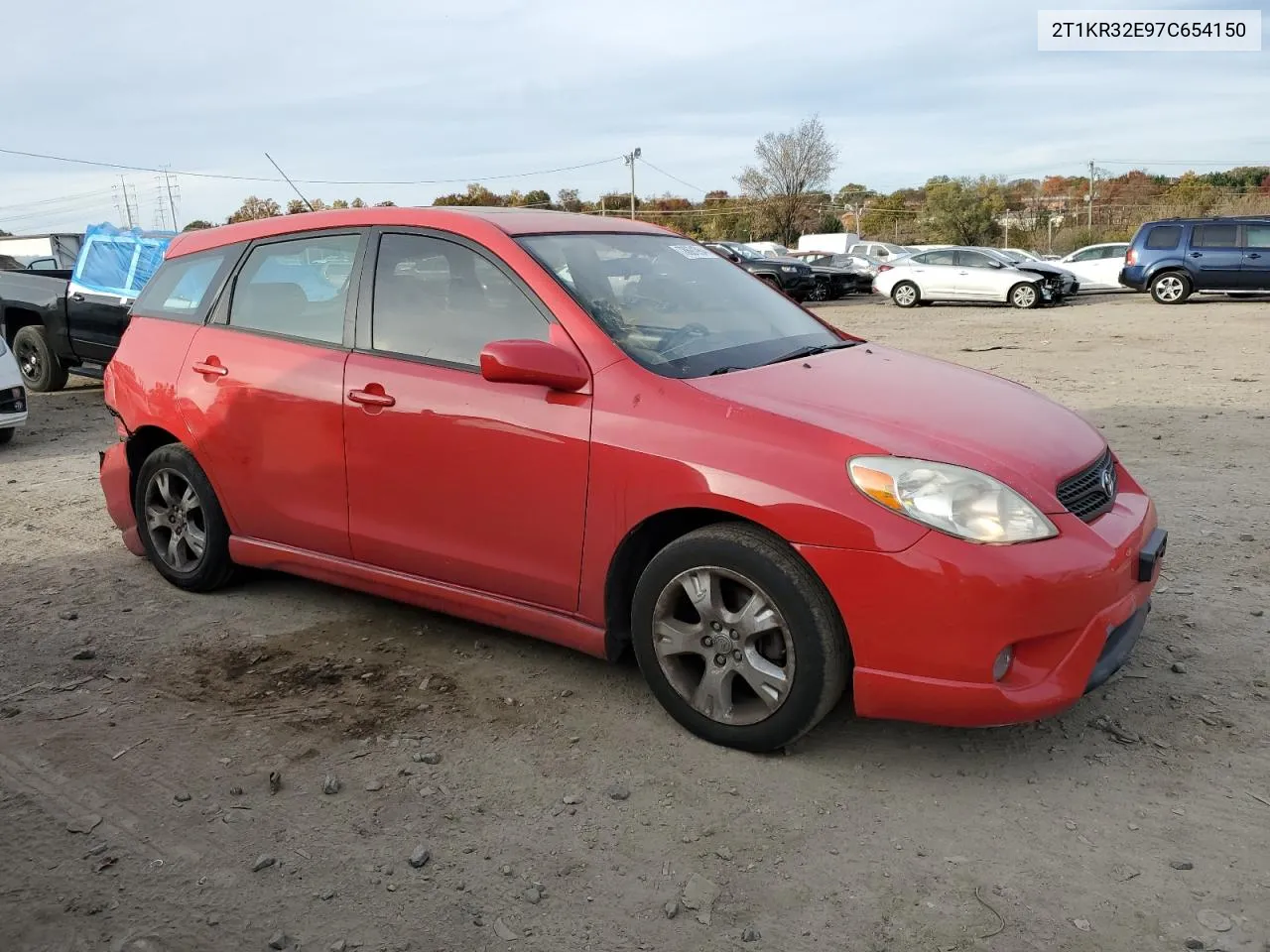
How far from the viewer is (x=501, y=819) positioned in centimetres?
301

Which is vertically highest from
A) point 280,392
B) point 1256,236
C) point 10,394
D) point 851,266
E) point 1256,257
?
point 1256,236

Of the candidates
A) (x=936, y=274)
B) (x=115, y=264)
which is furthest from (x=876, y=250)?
(x=115, y=264)

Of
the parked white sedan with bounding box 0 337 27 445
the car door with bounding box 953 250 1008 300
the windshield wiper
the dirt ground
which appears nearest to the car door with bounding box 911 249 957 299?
the car door with bounding box 953 250 1008 300

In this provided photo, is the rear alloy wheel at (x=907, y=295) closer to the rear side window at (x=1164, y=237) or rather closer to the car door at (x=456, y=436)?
the rear side window at (x=1164, y=237)

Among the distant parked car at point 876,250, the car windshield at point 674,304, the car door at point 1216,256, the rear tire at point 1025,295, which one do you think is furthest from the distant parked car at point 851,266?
the car windshield at point 674,304

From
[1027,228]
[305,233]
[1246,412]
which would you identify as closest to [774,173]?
[1027,228]

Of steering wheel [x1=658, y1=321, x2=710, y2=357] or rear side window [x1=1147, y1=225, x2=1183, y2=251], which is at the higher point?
rear side window [x1=1147, y1=225, x2=1183, y2=251]

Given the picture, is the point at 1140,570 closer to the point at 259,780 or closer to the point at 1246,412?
the point at 259,780

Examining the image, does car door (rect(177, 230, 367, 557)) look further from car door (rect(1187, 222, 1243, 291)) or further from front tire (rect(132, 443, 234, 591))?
car door (rect(1187, 222, 1243, 291))

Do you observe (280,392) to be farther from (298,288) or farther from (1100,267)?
(1100,267)

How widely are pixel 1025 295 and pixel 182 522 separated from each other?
68.5 ft

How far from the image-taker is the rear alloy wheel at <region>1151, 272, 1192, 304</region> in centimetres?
2152

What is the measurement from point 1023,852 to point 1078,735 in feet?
2.42

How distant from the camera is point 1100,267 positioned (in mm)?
26219
